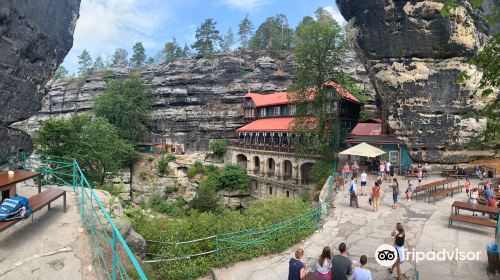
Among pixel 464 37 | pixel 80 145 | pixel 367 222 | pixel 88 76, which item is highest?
pixel 88 76

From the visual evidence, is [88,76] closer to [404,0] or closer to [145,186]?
[145,186]

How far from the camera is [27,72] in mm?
12609

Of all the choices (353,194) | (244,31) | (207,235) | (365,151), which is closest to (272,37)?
(244,31)

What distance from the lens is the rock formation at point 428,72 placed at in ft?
71.4

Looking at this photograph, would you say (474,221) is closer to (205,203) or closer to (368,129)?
(368,129)

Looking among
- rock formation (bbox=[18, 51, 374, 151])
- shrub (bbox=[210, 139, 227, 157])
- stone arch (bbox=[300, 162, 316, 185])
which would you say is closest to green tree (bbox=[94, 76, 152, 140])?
rock formation (bbox=[18, 51, 374, 151])

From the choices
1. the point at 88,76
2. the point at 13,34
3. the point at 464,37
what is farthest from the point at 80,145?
the point at 88,76

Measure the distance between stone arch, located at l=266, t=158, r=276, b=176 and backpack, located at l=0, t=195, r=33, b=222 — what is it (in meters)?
32.3

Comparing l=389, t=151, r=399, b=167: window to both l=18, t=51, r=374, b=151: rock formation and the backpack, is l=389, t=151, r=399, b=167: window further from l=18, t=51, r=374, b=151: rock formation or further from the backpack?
l=18, t=51, r=374, b=151: rock formation

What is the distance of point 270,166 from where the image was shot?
132ft

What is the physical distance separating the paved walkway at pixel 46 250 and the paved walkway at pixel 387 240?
4.30 metres

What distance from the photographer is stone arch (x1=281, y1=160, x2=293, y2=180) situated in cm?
3566

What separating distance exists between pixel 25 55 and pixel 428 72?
26.1 meters

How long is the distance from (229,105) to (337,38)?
97.2 ft
